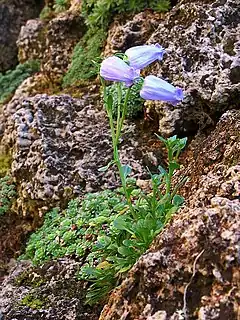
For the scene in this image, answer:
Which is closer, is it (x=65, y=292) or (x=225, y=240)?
(x=225, y=240)

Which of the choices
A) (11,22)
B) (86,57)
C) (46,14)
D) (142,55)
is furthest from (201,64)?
(11,22)

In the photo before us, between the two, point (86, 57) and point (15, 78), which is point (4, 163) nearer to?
point (86, 57)

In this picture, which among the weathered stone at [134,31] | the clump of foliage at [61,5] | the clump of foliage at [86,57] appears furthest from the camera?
the clump of foliage at [61,5]

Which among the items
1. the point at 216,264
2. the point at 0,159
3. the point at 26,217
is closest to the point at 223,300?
the point at 216,264

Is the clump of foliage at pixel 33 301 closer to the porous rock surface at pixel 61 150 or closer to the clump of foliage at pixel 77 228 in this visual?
the clump of foliage at pixel 77 228

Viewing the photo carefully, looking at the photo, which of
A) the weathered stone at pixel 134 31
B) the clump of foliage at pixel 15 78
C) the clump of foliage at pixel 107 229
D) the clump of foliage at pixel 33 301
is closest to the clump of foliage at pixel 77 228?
the clump of foliage at pixel 107 229

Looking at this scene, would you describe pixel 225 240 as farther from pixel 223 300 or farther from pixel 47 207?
pixel 47 207

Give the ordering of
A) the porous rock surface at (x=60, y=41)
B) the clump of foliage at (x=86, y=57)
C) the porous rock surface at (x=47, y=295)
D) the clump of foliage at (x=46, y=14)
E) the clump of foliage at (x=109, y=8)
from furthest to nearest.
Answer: the clump of foliage at (x=46, y=14)
the porous rock surface at (x=60, y=41)
the clump of foliage at (x=86, y=57)
the clump of foliage at (x=109, y=8)
the porous rock surface at (x=47, y=295)
